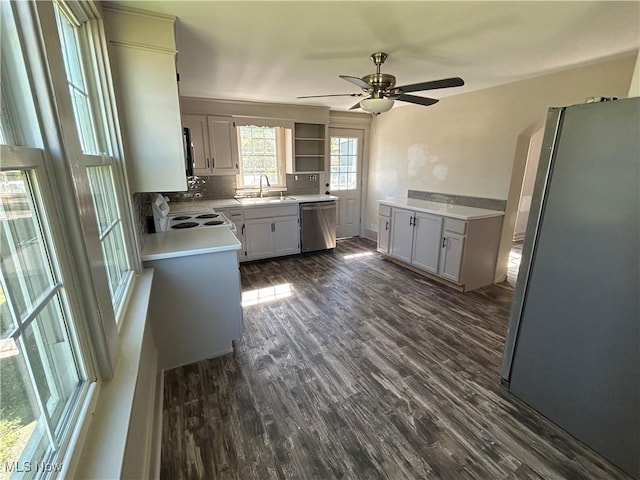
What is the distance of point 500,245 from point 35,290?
13.5 feet

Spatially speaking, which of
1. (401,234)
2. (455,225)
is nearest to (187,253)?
(455,225)

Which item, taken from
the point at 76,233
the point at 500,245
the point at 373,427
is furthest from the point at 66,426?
the point at 500,245

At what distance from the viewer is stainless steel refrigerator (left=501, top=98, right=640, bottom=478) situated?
1394mm

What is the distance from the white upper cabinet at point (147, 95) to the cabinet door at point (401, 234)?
2.94 meters

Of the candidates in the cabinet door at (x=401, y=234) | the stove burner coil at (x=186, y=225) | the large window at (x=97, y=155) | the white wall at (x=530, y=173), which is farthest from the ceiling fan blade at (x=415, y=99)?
the white wall at (x=530, y=173)

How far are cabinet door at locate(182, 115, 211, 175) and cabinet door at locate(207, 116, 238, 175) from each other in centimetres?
6

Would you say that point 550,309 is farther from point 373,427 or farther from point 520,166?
point 520,166

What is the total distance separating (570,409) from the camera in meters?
1.68

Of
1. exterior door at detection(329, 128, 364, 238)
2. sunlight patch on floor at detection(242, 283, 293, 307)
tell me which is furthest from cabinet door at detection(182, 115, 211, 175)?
exterior door at detection(329, 128, 364, 238)

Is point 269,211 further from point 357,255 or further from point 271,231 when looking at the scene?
point 357,255

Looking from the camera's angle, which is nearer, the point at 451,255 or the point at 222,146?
the point at 451,255

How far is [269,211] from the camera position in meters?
4.39

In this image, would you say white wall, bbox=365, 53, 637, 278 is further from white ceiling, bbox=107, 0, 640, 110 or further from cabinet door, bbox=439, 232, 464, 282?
cabinet door, bbox=439, 232, 464, 282

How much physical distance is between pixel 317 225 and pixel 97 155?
11.5ft
